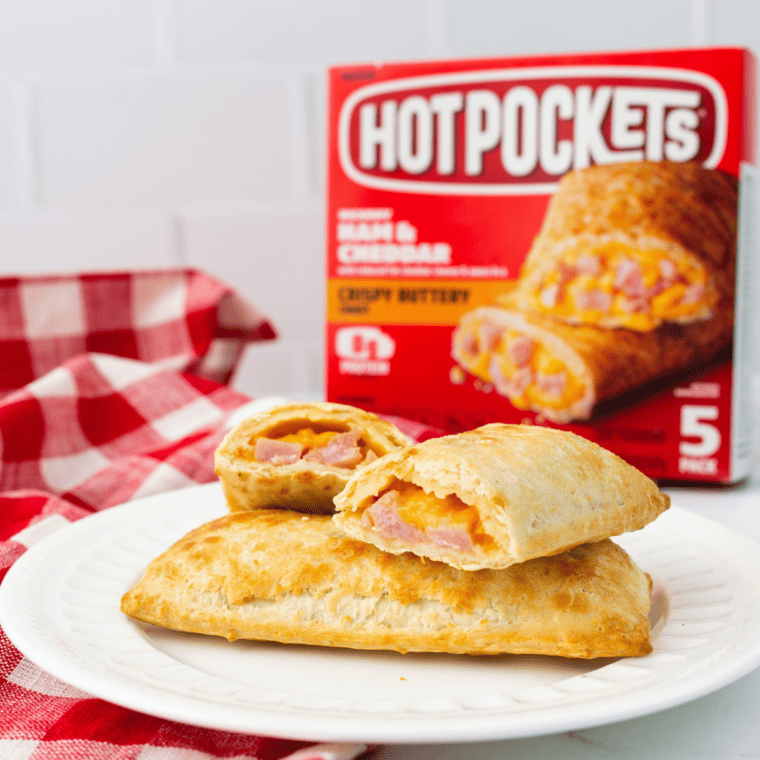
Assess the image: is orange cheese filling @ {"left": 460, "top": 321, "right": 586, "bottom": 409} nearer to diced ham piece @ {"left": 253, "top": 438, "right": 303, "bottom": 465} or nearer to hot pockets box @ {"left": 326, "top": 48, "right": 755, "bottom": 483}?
hot pockets box @ {"left": 326, "top": 48, "right": 755, "bottom": 483}

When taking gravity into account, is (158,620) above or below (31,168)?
below

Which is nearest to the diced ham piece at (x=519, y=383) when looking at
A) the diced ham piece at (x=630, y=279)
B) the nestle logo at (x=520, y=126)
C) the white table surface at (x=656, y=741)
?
the diced ham piece at (x=630, y=279)

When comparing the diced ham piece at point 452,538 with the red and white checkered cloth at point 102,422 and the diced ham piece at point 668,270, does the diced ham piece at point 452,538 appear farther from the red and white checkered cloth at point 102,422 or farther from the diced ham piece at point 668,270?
the diced ham piece at point 668,270

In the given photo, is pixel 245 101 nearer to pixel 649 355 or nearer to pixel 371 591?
pixel 649 355

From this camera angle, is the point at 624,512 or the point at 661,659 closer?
the point at 661,659

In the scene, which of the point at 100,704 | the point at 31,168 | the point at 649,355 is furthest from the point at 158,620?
the point at 31,168

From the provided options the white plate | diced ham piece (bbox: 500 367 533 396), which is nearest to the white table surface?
the white plate
